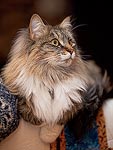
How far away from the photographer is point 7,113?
1078mm

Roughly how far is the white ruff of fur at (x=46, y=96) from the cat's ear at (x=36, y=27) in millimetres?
132

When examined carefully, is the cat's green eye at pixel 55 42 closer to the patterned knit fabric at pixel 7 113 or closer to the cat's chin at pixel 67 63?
the cat's chin at pixel 67 63

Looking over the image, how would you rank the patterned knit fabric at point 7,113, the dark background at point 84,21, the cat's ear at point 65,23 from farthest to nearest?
the dark background at point 84,21
the cat's ear at point 65,23
the patterned knit fabric at point 7,113

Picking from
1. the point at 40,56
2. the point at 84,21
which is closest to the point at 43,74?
the point at 40,56

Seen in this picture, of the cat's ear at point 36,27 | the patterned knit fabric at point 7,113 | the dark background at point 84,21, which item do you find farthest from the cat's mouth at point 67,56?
the dark background at point 84,21

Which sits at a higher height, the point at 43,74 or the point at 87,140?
the point at 43,74

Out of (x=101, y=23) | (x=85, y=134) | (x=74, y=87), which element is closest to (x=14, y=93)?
(x=74, y=87)

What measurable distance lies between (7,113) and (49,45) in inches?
11.3

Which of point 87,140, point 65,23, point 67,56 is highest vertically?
point 65,23

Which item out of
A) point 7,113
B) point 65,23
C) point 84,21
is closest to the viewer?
point 7,113

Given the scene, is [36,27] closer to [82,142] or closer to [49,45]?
[49,45]

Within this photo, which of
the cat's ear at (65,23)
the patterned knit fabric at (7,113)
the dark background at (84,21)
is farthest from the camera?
the dark background at (84,21)

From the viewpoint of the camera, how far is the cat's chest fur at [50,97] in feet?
3.68

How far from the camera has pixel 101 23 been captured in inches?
83.5
